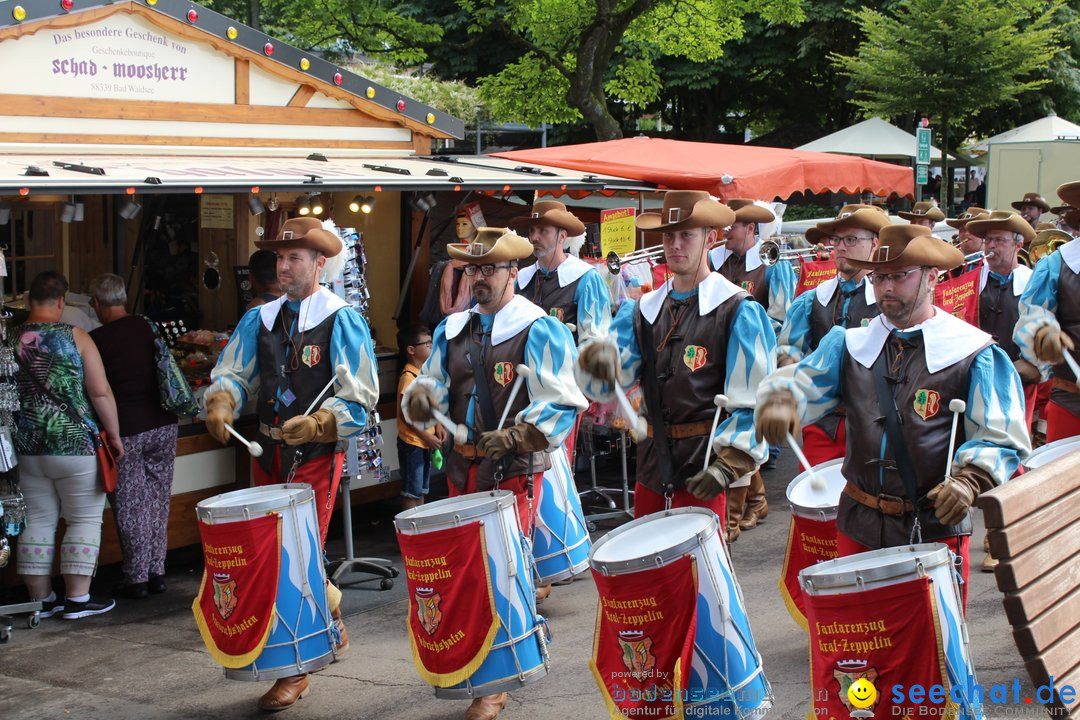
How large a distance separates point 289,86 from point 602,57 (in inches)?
429

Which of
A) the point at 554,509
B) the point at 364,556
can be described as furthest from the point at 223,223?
the point at 554,509

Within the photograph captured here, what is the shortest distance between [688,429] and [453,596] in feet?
3.94

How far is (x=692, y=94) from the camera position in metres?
31.1

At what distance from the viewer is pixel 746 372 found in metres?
5.23

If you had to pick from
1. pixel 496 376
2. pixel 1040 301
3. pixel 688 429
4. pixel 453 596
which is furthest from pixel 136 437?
pixel 1040 301

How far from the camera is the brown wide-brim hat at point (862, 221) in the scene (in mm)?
6953

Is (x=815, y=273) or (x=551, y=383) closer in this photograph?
(x=551, y=383)

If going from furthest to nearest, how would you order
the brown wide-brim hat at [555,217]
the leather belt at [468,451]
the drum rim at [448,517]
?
the brown wide-brim hat at [555,217] → the leather belt at [468,451] → the drum rim at [448,517]

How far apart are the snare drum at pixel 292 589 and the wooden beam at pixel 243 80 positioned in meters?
4.91

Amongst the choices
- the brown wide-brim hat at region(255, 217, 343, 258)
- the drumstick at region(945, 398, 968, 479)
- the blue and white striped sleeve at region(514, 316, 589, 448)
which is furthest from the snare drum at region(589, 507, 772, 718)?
the brown wide-brim hat at region(255, 217, 343, 258)

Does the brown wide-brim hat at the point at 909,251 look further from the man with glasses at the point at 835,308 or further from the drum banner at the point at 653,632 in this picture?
the man with glasses at the point at 835,308

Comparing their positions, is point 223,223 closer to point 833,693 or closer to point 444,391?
point 444,391

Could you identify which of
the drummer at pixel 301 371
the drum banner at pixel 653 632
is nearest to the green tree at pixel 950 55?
the drummer at pixel 301 371

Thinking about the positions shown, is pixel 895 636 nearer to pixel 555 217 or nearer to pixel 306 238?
pixel 306 238
